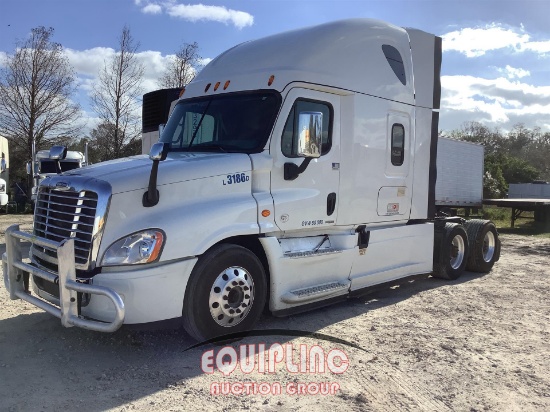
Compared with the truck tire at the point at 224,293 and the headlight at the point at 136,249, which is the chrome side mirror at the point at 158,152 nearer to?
the headlight at the point at 136,249

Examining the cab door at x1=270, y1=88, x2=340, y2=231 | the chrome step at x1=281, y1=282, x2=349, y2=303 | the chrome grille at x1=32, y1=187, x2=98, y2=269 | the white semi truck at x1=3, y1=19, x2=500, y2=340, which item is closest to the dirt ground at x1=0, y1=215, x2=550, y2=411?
the chrome step at x1=281, y1=282, x2=349, y2=303

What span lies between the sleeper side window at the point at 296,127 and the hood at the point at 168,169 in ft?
1.76

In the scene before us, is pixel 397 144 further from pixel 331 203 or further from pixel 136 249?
pixel 136 249

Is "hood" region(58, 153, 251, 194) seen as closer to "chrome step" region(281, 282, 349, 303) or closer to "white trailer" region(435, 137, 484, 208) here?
"chrome step" region(281, 282, 349, 303)

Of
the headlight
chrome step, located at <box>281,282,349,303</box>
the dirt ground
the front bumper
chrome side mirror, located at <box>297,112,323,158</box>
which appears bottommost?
the dirt ground

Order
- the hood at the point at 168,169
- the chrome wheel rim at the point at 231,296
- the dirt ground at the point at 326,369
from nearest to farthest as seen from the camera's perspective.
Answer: the dirt ground at the point at 326,369, the hood at the point at 168,169, the chrome wheel rim at the point at 231,296

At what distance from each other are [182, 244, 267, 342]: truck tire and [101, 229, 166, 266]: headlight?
1.62ft

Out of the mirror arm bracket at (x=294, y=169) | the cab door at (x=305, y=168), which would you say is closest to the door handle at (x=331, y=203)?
the cab door at (x=305, y=168)

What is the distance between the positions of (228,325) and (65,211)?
1.91 meters

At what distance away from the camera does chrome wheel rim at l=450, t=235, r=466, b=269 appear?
892cm

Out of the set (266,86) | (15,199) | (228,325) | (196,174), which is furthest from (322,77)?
(15,199)

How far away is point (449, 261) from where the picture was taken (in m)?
8.56

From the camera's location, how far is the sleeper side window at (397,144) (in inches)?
274

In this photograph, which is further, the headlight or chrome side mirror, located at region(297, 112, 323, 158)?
chrome side mirror, located at region(297, 112, 323, 158)
